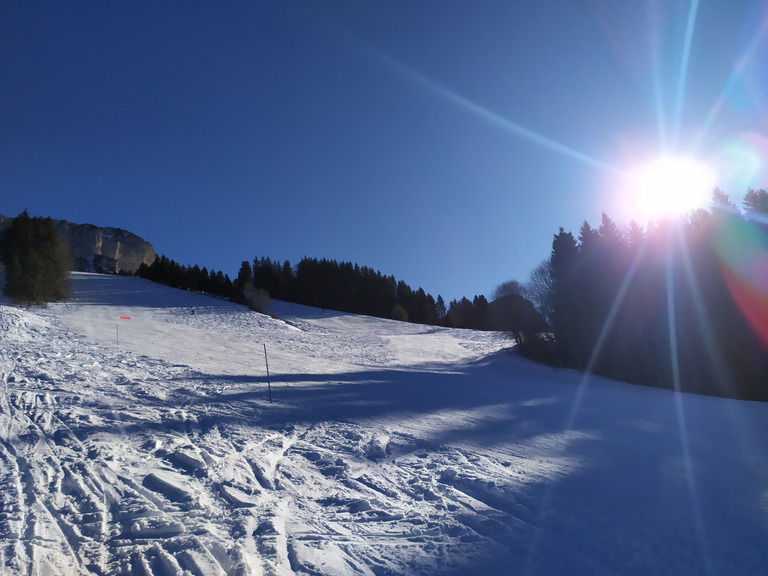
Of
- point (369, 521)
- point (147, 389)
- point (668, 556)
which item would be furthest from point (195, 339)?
point (668, 556)

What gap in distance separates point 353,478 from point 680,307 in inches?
835

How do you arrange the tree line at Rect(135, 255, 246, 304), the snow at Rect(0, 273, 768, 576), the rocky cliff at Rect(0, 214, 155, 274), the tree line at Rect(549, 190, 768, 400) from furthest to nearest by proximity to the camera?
the rocky cliff at Rect(0, 214, 155, 274)
the tree line at Rect(135, 255, 246, 304)
the tree line at Rect(549, 190, 768, 400)
the snow at Rect(0, 273, 768, 576)

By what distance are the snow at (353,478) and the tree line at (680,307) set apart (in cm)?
759

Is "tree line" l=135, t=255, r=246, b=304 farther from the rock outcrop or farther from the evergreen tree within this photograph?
the rock outcrop

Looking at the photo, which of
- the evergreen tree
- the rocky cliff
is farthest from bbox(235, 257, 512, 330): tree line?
the rocky cliff

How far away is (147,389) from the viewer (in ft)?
31.0

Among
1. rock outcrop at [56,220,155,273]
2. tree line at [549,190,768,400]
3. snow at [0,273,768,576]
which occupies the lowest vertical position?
snow at [0,273,768,576]

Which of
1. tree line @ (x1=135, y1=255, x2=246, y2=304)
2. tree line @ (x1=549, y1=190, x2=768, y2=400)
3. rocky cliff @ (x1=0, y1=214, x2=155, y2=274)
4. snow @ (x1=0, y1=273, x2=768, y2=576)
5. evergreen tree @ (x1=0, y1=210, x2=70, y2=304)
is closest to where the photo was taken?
snow @ (x1=0, y1=273, x2=768, y2=576)

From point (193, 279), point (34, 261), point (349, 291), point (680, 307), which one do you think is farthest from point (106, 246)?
point (680, 307)

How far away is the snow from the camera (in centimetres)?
355

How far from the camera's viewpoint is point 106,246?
126 m

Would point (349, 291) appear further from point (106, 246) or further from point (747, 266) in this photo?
point (106, 246)

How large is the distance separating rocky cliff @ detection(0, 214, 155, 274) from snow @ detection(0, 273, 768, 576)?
120461 mm

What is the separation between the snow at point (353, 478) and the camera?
355 cm
